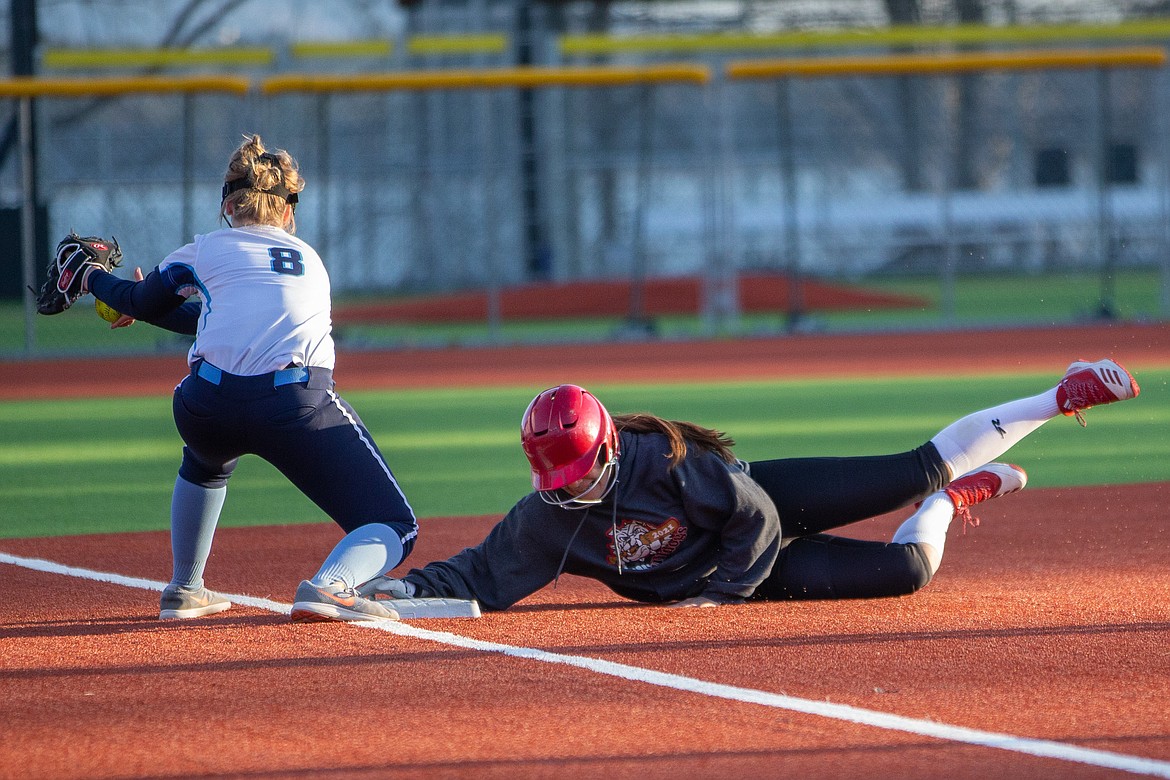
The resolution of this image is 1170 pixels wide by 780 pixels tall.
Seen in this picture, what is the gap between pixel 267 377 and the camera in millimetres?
4637

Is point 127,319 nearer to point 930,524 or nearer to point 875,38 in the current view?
point 930,524

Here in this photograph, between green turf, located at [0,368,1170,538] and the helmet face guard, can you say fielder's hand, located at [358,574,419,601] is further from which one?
green turf, located at [0,368,1170,538]

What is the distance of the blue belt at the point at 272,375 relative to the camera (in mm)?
4629

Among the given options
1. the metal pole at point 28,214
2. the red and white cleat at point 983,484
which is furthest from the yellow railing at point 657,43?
the red and white cleat at point 983,484

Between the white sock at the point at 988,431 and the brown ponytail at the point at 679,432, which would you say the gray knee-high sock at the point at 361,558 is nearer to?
the brown ponytail at the point at 679,432

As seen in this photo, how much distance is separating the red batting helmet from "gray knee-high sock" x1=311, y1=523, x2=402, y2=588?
0.55m

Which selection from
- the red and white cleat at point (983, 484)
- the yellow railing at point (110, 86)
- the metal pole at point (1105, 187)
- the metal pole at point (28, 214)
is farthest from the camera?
the metal pole at point (1105, 187)

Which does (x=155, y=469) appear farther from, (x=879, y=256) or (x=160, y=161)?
(x=879, y=256)

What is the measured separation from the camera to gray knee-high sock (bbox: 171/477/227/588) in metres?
4.90

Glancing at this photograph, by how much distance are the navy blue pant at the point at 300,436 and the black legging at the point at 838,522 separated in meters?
1.33

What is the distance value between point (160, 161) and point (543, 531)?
19682 millimetres

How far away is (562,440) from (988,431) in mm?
1795

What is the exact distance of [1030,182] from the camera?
1007 inches

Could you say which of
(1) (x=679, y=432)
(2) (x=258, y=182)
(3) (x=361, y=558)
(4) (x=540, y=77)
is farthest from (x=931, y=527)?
(4) (x=540, y=77)
